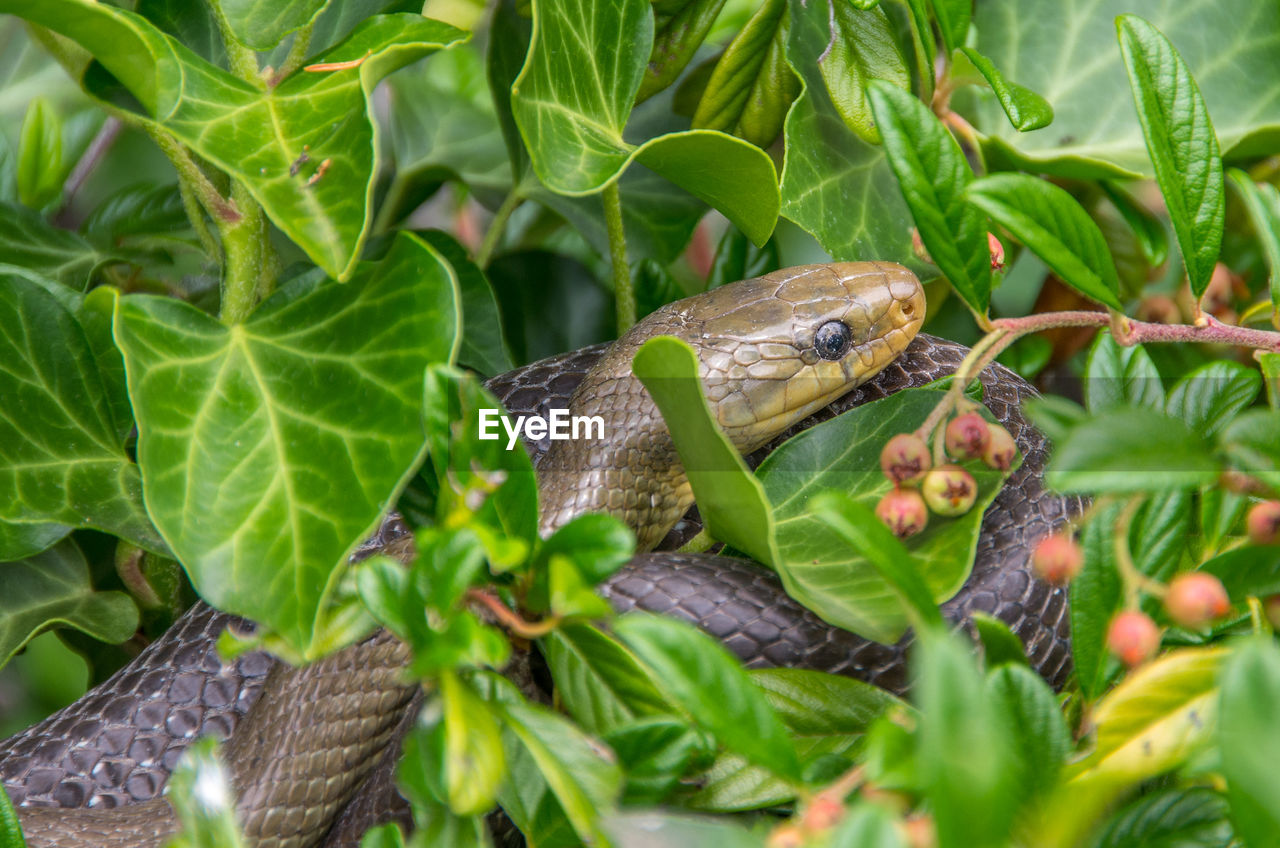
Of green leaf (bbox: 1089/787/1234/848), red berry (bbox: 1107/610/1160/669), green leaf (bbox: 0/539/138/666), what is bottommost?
green leaf (bbox: 0/539/138/666)

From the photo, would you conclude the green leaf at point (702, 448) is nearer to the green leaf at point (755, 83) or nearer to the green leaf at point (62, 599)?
the green leaf at point (755, 83)

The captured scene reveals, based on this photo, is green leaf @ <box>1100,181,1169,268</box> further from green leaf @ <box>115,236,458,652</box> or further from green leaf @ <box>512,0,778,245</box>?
green leaf @ <box>115,236,458,652</box>

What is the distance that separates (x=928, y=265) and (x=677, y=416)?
62 cm

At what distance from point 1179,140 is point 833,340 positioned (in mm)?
515

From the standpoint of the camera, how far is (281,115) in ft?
3.01

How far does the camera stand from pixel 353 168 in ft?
2.74

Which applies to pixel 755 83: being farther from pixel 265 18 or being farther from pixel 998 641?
pixel 998 641

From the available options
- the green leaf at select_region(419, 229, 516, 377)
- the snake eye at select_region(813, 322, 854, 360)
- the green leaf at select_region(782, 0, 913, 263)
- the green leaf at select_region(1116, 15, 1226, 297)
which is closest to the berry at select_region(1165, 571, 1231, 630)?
the green leaf at select_region(1116, 15, 1226, 297)

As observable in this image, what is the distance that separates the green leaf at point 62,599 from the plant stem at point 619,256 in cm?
72

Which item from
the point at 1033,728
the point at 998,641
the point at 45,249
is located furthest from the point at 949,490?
the point at 45,249

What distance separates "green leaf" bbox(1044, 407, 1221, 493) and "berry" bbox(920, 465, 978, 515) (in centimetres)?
14

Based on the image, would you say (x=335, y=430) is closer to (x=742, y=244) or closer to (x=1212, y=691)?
(x=1212, y=691)

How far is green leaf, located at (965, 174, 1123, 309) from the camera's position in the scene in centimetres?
77
